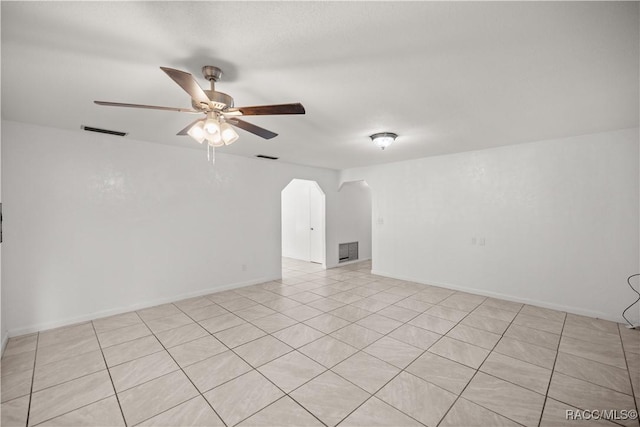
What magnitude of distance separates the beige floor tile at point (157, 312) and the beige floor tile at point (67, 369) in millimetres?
942

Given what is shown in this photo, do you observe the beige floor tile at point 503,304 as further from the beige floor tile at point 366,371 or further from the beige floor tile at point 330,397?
the beige floor tile at point 330,397

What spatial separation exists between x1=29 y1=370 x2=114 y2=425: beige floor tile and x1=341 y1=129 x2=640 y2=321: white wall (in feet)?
16.4

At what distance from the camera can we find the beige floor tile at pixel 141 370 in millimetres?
2293

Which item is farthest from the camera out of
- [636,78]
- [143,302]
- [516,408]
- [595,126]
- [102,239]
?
[143,302]

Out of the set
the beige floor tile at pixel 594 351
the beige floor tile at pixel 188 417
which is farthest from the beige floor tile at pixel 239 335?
the beige floor tile at pixel 594 351

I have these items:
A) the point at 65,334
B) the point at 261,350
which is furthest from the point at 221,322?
the point at 65,334

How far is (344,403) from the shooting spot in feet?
6.68

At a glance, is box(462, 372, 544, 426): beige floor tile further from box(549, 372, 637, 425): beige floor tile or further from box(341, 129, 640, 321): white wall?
box(341, 129, 640, 321): white wall

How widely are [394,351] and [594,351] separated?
6.72ft

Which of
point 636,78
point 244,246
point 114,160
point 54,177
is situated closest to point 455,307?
point 636,78

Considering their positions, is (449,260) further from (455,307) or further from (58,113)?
(58,113)

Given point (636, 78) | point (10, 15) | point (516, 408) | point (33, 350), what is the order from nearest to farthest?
point (10, 15) → point (516, 408) → point (636, 78) → point (33, 350)

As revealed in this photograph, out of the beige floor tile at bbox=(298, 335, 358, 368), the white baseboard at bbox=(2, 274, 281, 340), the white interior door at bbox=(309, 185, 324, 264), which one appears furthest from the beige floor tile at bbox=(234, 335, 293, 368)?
the white interior door at bbox=(309, 185, 324, 264)

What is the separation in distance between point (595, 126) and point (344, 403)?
432 centimetres
